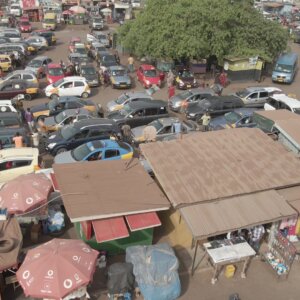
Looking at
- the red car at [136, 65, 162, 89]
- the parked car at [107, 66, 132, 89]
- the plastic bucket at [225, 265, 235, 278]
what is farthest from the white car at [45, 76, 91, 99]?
the plastic bucket at [225, 265, 235, 278]

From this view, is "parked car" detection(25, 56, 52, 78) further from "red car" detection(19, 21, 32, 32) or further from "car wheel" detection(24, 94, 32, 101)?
"red car" detection(19, 21, 32, 32)

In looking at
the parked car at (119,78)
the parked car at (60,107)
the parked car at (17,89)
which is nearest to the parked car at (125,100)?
the parked car at (60,107)

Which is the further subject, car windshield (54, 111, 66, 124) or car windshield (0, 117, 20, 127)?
car windshield (54, 111, 66, 124)

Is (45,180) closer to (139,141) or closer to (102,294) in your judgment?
(102,294)

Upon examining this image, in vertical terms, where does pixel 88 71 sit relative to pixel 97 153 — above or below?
below

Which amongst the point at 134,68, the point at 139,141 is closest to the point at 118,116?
the point at 139,141

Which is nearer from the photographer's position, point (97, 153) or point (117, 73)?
point (97, 153)

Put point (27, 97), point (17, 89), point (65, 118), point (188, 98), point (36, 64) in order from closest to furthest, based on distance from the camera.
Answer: point (65, 118) < point (188, 98) < point (17, 89) < point (27, 97) < point (36, 64)

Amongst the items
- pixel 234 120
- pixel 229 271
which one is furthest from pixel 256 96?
pixel 229 271

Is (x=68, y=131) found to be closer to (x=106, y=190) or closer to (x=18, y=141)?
(x=18, y=141)
